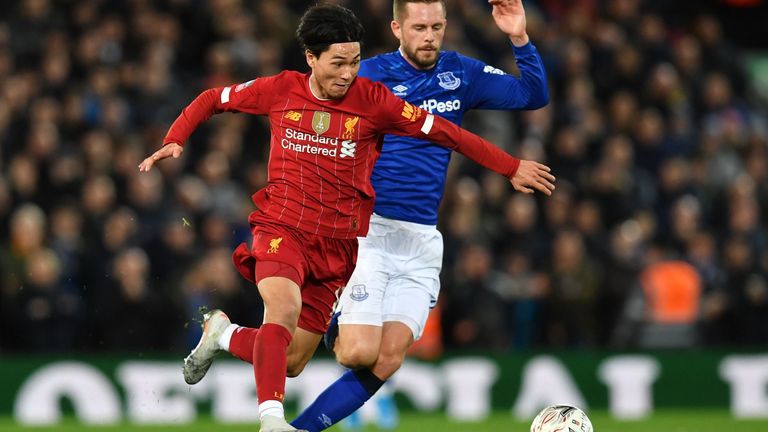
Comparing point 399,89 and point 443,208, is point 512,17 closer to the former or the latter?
point 399,89

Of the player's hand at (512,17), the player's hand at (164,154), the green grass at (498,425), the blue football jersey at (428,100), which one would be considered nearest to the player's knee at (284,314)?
the player's hand at (164,154)

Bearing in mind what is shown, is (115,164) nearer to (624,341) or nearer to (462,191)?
(462,191)

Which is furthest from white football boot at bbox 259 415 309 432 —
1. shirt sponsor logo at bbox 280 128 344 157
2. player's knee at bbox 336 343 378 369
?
shirt sponsor logo at bbox 280 128 344 157

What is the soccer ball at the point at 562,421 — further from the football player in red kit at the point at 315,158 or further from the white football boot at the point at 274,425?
the white football boot at the point at 274,425

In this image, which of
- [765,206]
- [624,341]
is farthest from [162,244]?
[765,206]

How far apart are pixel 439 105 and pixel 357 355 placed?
5.32 ft

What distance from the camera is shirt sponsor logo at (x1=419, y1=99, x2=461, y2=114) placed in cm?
866

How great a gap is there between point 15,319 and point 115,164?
185cm

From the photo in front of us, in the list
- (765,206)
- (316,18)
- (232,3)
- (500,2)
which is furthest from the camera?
(765,206)

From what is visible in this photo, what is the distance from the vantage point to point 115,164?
46.9 feet

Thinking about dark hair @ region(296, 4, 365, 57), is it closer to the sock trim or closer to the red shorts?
the red shorts

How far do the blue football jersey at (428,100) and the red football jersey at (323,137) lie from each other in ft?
2.17

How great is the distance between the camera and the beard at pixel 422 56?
8.55 meters

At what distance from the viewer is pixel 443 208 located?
15.2 metres
